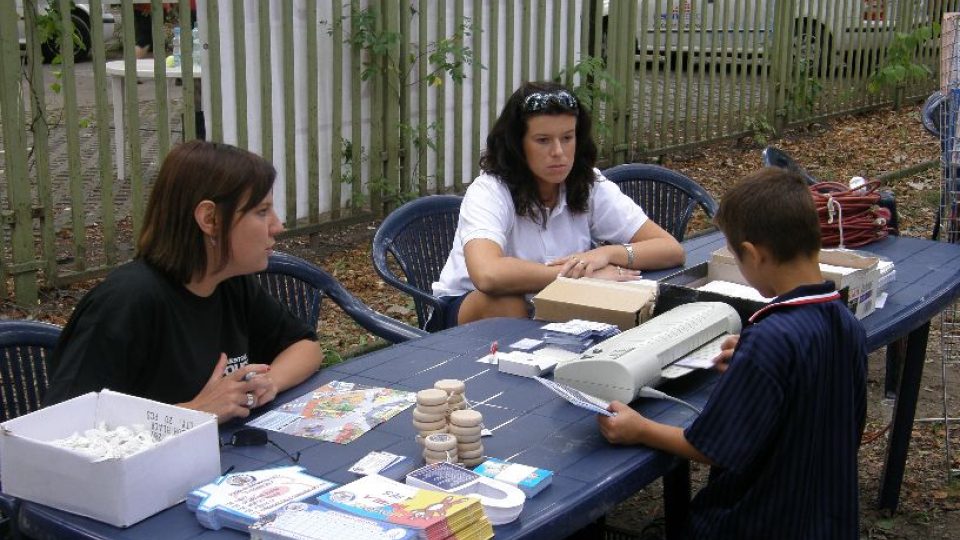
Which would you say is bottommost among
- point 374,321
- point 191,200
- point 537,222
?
point 374,321

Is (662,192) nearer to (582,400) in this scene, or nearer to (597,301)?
(597,301)

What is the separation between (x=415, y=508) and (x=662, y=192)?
354 centimetres

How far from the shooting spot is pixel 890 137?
Result: 37.1 ft

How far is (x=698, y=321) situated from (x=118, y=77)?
5.94 meters

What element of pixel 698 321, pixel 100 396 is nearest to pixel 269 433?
pixel 100 396

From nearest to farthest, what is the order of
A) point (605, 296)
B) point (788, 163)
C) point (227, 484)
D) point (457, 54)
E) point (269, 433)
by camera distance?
point (227, 484), point (269, 433), point (605, 296), point (788, 163), point (457, 54)

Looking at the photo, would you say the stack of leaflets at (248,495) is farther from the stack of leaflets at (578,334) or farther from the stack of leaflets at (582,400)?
the stack of leaflets at (578,334)

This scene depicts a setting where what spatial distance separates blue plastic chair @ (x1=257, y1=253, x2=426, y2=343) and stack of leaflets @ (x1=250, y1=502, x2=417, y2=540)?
1.75m

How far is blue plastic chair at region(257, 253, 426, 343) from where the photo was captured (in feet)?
11.9

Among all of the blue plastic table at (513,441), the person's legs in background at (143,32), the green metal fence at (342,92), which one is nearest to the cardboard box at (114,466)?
the blue plastic table at (513,441)

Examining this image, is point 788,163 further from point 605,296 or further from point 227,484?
point 227,484

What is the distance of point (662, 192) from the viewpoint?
5.18 metres

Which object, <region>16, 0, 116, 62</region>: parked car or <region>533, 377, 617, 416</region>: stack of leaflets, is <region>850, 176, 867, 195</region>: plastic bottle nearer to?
<region>533, 377, 617, 416</region>: stack of leaflets

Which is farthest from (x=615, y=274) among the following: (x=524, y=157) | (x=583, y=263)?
(x=524, y=157)
